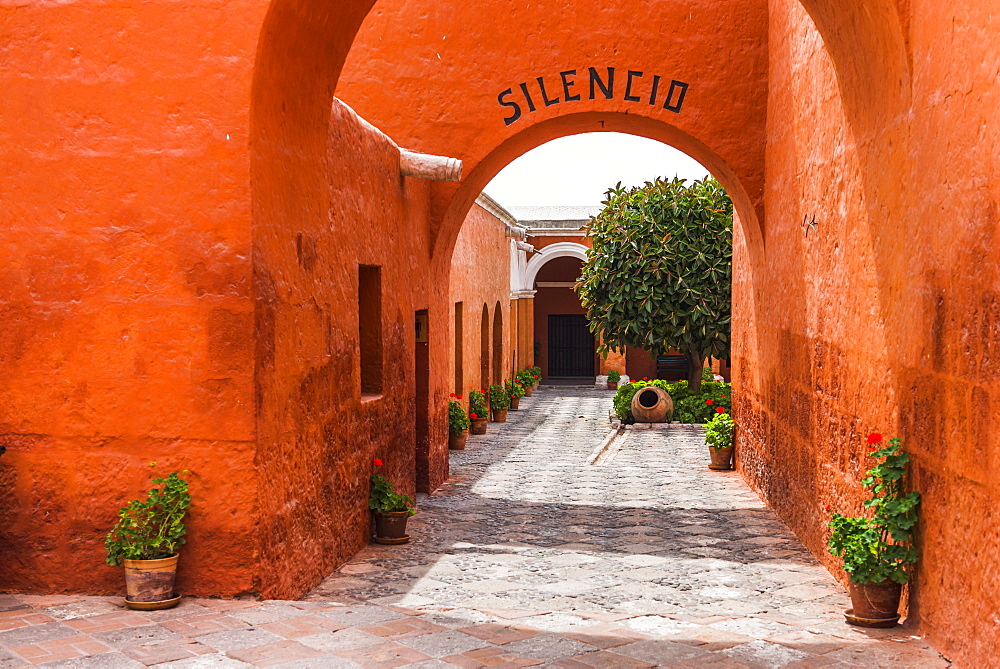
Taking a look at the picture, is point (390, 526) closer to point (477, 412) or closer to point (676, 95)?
point (676, 95)

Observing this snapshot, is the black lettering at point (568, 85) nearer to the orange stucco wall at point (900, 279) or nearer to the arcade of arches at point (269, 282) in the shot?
the orange stucco wall at point (900, 279)

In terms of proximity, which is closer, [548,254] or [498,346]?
[498,346]

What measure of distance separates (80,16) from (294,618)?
10.3ft

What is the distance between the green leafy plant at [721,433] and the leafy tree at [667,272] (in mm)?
4679

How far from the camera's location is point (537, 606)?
5.88 m

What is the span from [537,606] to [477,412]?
33.7 feet

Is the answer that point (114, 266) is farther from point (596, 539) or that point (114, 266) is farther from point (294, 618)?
point (596, 539)

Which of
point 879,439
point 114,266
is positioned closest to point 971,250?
point 879,439

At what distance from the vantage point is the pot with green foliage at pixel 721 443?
1205 centimetres

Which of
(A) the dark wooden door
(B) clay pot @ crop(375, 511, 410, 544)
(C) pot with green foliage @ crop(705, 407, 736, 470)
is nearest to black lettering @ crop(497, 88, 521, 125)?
(B) clay pot @ crop(375, 511, 410, 544)

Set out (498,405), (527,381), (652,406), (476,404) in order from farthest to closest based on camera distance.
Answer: (527,381), (498,405), (652,406), (476,404)

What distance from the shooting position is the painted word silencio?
32.1ft

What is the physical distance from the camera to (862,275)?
20.0 feet

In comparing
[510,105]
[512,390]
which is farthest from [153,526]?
[512,390]
